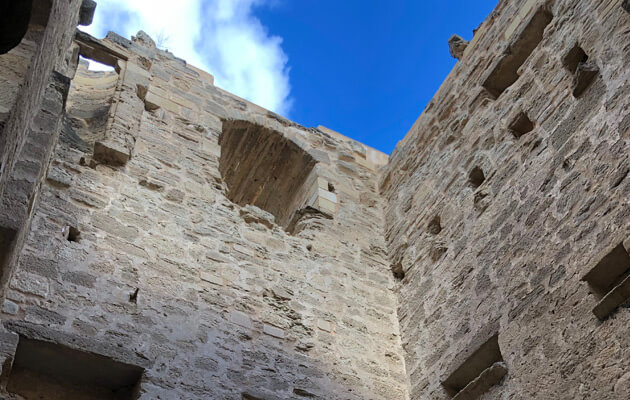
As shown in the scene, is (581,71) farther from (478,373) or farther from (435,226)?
(478,373)

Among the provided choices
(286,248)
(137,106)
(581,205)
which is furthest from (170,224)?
(581,205)

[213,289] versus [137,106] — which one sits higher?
[137,106]

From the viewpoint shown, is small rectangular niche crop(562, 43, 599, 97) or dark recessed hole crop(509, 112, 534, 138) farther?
dark recessed hole crop(509, 112, 534, 138)

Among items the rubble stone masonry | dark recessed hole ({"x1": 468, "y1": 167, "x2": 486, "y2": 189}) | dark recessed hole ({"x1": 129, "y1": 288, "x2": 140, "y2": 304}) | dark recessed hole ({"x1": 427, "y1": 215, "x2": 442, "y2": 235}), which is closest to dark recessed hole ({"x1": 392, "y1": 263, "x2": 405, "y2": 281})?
the rubble stone masonry

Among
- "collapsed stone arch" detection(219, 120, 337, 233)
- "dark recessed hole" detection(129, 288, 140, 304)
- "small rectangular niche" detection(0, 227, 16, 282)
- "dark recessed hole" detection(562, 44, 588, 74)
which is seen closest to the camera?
"small rectangular niche" detection(0, 227, 16, 282)

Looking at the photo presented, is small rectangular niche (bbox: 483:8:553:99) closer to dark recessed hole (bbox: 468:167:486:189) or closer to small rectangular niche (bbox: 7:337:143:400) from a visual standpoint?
dark recessed hole (bbox: 468:167:486:189)

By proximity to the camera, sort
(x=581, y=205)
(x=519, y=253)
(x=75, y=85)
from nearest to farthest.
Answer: (x=581, y=205) < (x=519, y=253) < (x=75, y=85)

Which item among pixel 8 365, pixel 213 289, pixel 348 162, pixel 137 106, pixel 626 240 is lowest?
pixel 8 365

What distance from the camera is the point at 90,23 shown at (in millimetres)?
6324

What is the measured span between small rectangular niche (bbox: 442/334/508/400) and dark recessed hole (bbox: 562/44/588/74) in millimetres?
1967

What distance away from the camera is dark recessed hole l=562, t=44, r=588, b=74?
517 centimetres

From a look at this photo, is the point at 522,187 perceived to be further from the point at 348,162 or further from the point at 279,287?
the point at 348,162

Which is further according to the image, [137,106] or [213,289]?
[137,106]

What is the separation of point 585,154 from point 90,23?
4115 millimetres
